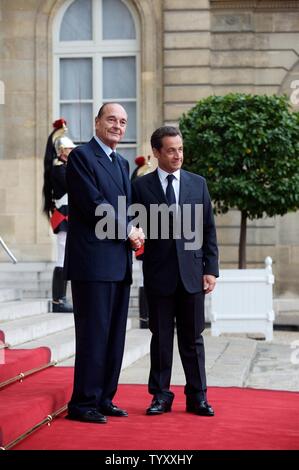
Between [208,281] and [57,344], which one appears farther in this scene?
[57,344]

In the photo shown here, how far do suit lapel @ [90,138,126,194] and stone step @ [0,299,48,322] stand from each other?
434cm

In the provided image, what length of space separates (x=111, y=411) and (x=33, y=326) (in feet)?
11.9

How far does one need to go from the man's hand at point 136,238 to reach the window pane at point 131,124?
37.6ft

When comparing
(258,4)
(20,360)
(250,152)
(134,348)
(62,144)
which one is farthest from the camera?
(258,4)

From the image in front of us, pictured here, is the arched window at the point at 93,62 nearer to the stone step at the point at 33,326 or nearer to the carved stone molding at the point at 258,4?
the carved stone molding at the point at 258,4

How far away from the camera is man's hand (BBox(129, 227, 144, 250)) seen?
22.0 feet

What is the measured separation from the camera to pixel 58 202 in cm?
1280

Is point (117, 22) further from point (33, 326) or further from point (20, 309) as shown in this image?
point (33, 326)

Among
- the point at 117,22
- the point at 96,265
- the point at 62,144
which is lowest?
the point at 96,265

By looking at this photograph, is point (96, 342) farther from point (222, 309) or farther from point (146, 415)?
point (222, 309)

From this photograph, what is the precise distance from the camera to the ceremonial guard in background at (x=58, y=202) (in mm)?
12477

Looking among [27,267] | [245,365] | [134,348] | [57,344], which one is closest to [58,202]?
[134,348]
